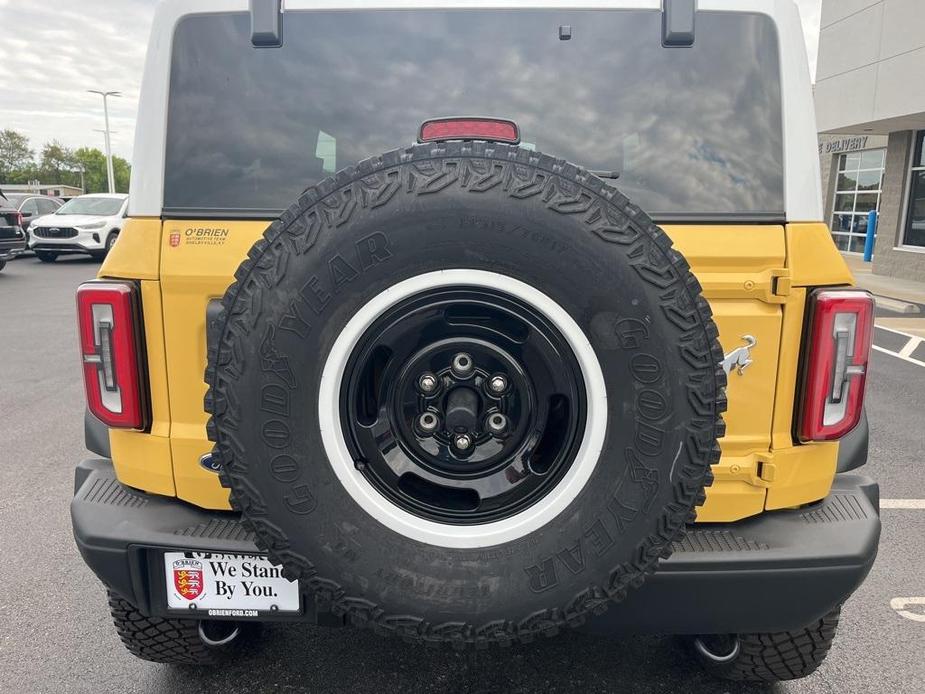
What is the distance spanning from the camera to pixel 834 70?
17.1 metres

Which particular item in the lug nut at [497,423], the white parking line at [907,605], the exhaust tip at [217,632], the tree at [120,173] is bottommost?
the white parking line at [907,605]

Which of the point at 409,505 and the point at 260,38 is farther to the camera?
the point at 260,38

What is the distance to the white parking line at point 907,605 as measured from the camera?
295 centimetres

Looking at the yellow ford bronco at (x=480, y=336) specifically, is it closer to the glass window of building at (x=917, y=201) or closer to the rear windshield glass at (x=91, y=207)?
the glass window of building at (x=917, y=201)

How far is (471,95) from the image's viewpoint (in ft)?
6.76

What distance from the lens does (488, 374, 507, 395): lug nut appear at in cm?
173

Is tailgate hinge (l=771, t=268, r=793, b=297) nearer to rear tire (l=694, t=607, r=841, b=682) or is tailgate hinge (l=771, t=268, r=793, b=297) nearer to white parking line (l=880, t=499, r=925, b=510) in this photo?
rear tire (l=694, t=607, r=841, b=682)

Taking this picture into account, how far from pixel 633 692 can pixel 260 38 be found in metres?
2.35

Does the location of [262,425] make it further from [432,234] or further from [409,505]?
[432,234]

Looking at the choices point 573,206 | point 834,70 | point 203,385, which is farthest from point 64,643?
point 834,70

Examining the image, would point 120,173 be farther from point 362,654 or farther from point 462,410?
point 462,410

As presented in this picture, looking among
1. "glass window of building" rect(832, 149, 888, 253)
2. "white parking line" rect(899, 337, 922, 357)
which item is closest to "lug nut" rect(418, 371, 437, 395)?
"white parking line" rect(899, 337, 922, 357)

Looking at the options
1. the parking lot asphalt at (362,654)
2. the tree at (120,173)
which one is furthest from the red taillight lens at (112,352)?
the tree at (120,173)

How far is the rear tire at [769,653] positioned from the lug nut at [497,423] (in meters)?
1.18
